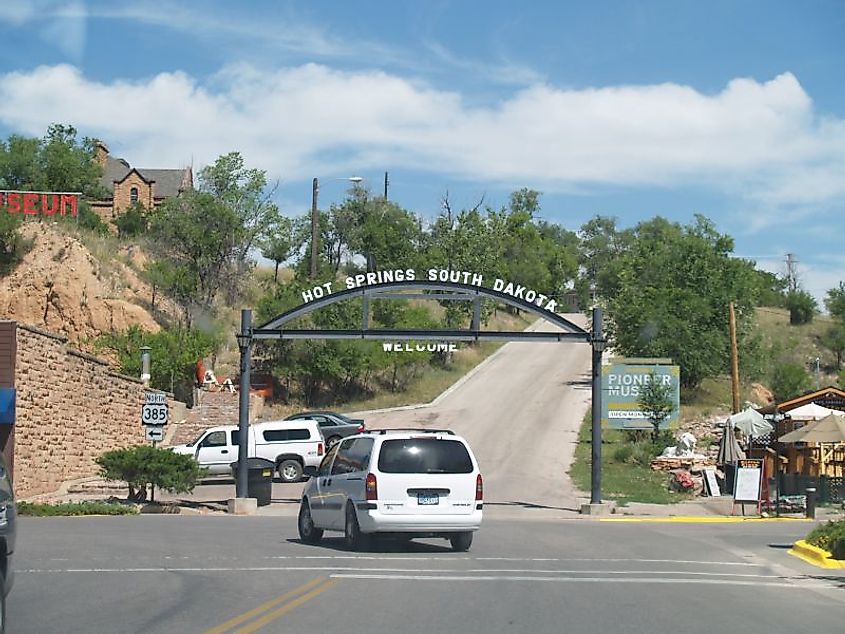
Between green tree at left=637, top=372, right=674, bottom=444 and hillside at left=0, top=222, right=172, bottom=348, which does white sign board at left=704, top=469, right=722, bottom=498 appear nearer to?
green tree at left=637, top=372, right=674, bottom=444

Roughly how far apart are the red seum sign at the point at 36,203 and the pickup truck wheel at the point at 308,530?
38.5 meters

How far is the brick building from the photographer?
305ft

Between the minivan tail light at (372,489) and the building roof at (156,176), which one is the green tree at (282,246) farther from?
the minivan tail light at (372,489)

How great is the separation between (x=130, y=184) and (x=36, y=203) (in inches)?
1502

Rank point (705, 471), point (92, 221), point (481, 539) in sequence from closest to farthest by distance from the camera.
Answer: point (481, 539)
point (705, 471)
point (92, 221)

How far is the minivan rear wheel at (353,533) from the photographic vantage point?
1786 cm

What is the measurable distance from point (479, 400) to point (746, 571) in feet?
141

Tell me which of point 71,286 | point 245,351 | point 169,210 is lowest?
point 245,351

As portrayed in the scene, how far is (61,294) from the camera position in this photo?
53.4 metres

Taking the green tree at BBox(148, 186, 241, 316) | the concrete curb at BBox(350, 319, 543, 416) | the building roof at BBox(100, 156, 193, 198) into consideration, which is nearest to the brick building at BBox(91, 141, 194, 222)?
the building roof at BBox(100, 156, 193, 198)

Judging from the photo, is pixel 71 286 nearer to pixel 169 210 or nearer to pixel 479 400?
pixel 169 210

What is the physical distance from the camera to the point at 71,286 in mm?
53719

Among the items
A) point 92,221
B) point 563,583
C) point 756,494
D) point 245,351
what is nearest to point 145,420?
point 245,351

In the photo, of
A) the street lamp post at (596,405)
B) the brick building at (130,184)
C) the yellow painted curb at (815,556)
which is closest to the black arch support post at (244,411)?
the street lamp post at (596,405)
